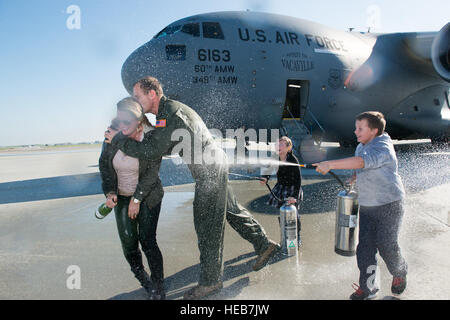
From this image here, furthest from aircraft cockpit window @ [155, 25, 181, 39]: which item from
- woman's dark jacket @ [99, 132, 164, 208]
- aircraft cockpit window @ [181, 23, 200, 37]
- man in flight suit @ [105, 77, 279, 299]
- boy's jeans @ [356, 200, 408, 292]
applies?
boy's jeans @ [356, 200, 408, 292]

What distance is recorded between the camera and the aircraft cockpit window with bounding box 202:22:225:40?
815 centimetres

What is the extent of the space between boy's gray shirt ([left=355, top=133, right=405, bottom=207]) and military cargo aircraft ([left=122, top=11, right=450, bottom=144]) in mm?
5968

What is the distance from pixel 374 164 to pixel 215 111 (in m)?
6.24

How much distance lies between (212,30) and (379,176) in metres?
6.89

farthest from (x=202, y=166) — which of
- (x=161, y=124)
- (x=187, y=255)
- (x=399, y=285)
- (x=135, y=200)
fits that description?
(x=399, y=285)

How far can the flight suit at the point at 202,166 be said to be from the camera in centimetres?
275

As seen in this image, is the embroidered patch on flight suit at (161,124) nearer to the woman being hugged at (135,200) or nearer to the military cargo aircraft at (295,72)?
the woman being hugged at (135,200)

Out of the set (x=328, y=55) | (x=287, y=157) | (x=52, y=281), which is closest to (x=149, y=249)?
(x=52, y=281)

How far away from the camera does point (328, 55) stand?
9.55 m

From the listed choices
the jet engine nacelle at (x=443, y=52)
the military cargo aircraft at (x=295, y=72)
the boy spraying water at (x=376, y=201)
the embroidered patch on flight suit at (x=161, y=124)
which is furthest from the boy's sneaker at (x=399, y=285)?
the jet engine nacelle at (x=443, y=52)

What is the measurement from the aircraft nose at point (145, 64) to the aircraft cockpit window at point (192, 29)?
88 centimetres

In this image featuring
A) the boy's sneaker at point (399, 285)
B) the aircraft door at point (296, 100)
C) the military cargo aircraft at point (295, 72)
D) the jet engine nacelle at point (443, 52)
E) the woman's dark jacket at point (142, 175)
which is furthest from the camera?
the aircraft door at point (296, 100)
